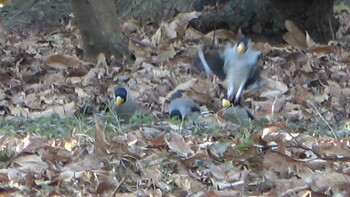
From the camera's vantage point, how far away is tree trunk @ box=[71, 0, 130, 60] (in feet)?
38.8

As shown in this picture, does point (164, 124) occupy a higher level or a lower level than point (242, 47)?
higher

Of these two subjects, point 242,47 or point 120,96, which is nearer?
point 120,96

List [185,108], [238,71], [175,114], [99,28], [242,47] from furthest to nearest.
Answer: [99,28], [242,47], [238,71], [185,108], [175,114]

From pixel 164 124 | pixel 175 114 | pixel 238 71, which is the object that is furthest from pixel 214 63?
pixel 164 124

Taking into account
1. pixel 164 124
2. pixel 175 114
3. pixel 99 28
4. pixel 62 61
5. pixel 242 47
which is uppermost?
pixel 164 124

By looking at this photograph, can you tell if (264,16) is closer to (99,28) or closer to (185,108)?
(99,28)

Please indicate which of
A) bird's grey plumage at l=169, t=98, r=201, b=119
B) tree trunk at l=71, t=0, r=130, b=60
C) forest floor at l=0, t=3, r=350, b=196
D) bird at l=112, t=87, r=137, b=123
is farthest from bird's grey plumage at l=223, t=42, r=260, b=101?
tree trunk at l=71, t=0, r=130, b=60

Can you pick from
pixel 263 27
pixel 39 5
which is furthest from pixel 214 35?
pixel 39 5

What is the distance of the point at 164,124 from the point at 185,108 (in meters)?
1.09

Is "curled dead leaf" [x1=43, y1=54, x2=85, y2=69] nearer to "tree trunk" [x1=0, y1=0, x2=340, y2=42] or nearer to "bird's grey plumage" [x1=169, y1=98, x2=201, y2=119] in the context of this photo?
"tree trunk" [x1=0, y1=0, x2=340, y2=42]

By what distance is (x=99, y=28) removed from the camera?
11.9m

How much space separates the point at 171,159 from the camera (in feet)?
19.3

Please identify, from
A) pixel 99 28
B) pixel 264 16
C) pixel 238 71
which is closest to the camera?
pixel 238 71

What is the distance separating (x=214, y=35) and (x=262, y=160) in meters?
6.77
